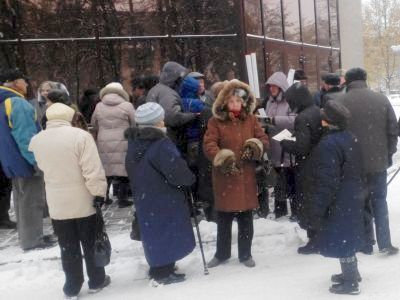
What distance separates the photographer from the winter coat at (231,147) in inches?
196

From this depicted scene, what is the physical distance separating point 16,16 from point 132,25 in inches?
84.3

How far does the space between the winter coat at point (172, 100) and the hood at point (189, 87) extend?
78mm

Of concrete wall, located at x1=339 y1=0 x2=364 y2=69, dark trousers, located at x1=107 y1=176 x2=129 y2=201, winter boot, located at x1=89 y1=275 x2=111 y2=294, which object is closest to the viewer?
winter boot, located at x1=89 y1=275 x2=111 y2=294

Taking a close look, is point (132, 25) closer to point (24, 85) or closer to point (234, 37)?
point (234, 37)

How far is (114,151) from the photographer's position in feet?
22.8

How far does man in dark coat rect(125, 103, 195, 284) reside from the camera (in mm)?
4570

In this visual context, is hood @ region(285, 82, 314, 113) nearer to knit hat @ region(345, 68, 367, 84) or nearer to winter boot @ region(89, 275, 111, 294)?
knit hat @ region(345, 68, 367, 84)

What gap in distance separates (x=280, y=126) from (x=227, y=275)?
2.15 metres

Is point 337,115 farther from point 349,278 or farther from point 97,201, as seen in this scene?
point 97,201

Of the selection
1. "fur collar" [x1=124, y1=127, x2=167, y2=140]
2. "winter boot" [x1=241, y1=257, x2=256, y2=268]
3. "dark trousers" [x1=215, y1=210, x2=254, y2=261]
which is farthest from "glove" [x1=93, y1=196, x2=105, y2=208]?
"winter boot" [x1=241, y1=257, x2=256, y2=268]

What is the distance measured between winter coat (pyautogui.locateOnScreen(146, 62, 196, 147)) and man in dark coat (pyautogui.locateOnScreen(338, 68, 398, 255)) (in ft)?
5.94

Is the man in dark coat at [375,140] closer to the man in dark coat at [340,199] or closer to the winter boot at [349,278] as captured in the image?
the man in dark coat at [340,199]

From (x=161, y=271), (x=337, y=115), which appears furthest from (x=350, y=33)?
(x=161, y=271)

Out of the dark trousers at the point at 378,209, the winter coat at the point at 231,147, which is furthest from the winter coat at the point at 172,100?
the dark trousers at the point at 378,209
